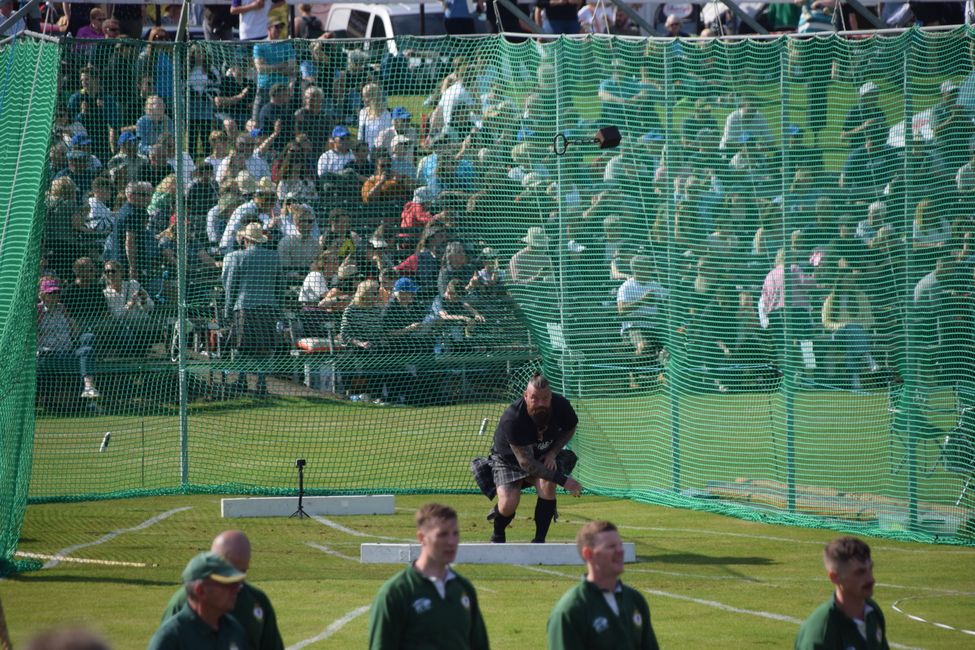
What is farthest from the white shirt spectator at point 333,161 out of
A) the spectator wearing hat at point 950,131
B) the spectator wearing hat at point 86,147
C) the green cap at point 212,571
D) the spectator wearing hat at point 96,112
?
the green cap at point 212,571

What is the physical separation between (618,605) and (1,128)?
9.01 m

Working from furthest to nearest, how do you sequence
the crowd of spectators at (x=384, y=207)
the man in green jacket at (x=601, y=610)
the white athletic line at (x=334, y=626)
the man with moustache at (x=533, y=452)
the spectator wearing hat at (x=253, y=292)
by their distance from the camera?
the spectator wearing hat at (x=253, y=292)
the crowd of spectators at (x=384, y=207)
the man with moustache at (x=533, y=452)
the white athletic line at (x=334, y=626)
the man in green jacket at (x=601, y=610)

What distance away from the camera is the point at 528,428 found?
478 inches

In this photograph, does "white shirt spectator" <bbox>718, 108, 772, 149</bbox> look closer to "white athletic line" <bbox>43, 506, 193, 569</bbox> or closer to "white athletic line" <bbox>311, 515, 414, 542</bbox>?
"white athletic line" <bbox>311, 515, 414, 542</bbox>

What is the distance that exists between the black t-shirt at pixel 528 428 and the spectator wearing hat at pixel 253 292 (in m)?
3.83

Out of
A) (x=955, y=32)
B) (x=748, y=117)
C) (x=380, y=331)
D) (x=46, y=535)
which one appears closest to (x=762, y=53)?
(x=748, y=117)

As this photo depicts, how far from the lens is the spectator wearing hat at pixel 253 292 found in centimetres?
1503

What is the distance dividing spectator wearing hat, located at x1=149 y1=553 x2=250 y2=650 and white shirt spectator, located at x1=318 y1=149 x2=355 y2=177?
9773 millimetres

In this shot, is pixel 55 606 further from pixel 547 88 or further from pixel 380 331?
pixel 547 88

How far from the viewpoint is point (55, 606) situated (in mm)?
9945

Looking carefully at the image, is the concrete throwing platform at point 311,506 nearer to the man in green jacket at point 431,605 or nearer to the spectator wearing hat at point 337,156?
the spectator wearing hat at point 337,156

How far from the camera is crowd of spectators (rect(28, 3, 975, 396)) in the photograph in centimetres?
1402

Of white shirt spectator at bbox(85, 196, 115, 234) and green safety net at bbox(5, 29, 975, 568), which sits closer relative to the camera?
green safety net at bbox(5, 29, 975, 568)

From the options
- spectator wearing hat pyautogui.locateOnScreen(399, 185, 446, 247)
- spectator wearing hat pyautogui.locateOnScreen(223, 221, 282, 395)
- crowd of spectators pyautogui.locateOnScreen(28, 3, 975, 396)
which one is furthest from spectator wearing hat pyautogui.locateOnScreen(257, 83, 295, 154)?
spectator wearing hat pyautogui.locateOnScreen(399, 185, 446, 247)
